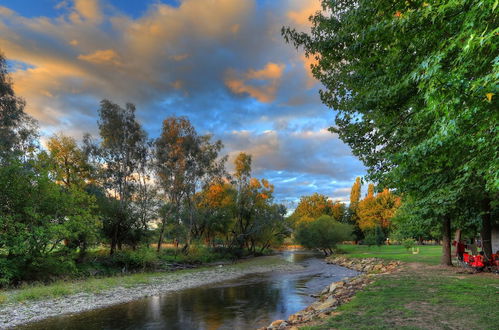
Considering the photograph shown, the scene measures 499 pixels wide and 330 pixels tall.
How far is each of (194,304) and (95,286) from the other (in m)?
8.47

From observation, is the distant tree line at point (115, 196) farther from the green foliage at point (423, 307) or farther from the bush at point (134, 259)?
the green foliage at point (423, 307)

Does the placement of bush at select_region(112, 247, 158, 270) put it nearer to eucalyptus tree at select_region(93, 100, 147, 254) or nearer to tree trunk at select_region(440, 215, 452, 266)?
eucalyptus tree at select_region(93, 100, 147, 254)

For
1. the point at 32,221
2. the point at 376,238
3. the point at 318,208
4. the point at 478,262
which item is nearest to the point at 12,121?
the point at 32,221

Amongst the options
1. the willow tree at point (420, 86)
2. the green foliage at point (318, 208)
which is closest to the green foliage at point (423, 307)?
the willow tree at point (420, 86)

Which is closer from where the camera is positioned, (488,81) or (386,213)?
(488,81)

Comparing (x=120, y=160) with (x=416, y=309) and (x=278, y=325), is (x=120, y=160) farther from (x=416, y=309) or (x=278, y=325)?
(x=416, y=309)

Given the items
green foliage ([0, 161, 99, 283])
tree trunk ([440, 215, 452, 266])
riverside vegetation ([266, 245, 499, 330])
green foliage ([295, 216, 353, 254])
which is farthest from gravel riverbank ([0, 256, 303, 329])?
green foliage ([295, 216, 353, 254])

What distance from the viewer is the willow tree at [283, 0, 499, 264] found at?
4.59 m

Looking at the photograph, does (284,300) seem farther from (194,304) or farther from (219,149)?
(219,149)

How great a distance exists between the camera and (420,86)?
4.88m

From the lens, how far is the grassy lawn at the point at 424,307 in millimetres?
7109

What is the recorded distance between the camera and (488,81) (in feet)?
12.8

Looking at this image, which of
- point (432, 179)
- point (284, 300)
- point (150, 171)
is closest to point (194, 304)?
point (284, 300)

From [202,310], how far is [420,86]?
1386cm
